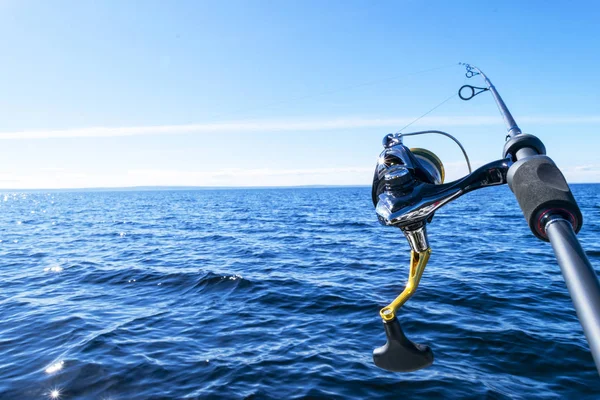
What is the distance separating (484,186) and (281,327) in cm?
737

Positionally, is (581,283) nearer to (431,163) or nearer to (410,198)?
(410,198)

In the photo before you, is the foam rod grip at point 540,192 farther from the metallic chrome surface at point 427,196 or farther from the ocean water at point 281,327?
the ocean water at point 281,327

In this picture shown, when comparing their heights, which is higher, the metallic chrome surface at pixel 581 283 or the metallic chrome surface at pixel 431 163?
the metallic chrome surface at pixel 431 163

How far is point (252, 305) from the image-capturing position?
32.2 ft

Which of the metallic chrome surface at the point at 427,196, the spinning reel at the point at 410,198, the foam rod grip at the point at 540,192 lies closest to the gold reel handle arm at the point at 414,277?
the spinning reel at the point at 410,198

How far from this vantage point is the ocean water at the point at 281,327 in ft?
19.8

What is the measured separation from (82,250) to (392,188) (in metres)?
20.1

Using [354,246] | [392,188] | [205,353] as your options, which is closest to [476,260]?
[354,246]

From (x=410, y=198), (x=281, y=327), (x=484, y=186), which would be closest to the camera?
(x=484, y=186)

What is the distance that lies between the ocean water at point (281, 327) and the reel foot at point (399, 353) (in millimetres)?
4342

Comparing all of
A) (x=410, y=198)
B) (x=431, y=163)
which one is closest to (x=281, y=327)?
(x=431, y=163)

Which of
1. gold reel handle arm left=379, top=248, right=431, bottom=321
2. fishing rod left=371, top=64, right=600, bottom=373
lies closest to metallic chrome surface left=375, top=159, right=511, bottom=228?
fishing rod left=371, top=64, right=600, bottom=373

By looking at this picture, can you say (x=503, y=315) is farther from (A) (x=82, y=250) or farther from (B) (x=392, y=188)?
(A) (x=82, y=250)

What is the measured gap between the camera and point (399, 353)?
1.87 meters
